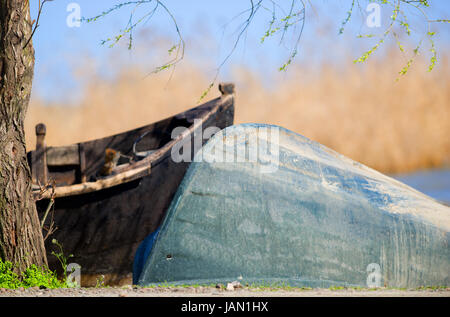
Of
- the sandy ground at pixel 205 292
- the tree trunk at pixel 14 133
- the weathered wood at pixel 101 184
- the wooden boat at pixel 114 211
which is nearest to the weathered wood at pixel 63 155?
the wooden boat at pixel 114 211

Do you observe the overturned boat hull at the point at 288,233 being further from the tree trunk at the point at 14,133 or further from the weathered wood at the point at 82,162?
the weathered wood at the point at 82,162

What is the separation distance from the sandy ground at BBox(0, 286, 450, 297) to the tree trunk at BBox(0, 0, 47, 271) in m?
0.52

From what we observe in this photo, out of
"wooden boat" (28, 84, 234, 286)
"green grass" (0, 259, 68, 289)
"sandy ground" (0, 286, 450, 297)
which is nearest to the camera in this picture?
"sandy ground" (0, 286, 450, 297)

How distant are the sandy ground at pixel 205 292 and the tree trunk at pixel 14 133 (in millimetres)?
515

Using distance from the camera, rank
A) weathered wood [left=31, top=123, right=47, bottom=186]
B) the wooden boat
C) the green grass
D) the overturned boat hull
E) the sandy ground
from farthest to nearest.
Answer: weathered wood [left=31, top=123, right=47, bottom=186] → the wooden boat → the overturned boat hull → the green grass → the sandy ground

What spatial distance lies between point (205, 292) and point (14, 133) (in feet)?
6.96

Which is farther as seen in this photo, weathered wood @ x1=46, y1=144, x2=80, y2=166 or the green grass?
weathered wood @ x1=46, y1=144, x2=80, y2=166

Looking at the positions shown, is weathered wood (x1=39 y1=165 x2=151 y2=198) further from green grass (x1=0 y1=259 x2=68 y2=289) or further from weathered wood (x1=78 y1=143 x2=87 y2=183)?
green grass (x1=0 y1=259 x2=68 y2=289)

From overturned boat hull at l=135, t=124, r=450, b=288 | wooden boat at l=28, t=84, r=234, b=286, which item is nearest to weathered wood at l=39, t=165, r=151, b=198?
wooden boat at l=28, t=84, r=234, b=286

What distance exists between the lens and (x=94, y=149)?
29.5ft

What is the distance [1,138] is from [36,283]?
125 cm

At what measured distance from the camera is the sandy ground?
3.87 metres
